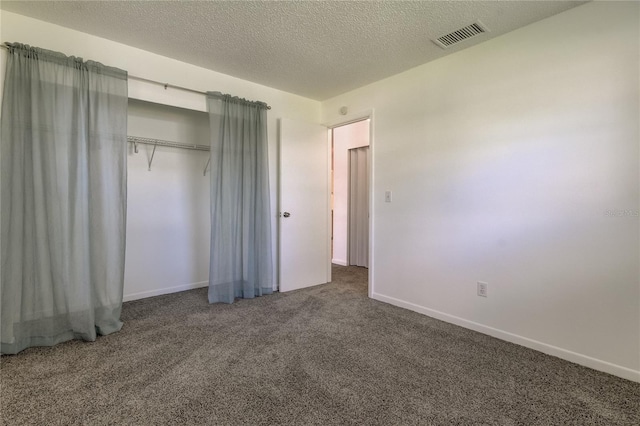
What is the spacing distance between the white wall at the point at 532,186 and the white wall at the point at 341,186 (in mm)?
2073

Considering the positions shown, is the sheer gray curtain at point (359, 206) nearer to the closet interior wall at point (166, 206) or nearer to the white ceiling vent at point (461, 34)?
the closet interior wall at point (166, 206)

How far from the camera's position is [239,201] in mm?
3184

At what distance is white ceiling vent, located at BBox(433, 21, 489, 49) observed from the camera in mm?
2244

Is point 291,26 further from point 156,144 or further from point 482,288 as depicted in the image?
point 482,288

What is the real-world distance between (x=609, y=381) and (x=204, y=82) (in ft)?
12.8

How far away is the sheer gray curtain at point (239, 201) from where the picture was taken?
10.0 ft

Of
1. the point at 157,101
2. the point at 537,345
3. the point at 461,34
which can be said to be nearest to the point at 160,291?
the point at 157,101

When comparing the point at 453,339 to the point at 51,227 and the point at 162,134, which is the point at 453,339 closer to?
the point at 51,227

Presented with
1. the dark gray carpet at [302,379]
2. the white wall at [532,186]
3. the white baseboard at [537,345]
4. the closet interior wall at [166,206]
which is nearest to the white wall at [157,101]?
the closet interior wall at [166,206]

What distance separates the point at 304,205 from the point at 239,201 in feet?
2.76

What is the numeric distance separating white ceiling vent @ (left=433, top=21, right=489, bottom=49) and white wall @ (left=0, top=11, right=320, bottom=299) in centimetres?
183

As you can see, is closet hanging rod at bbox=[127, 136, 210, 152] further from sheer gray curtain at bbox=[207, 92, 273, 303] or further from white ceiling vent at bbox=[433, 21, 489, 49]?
white ceiling vent at bbox=[433, 21, 489, 49]

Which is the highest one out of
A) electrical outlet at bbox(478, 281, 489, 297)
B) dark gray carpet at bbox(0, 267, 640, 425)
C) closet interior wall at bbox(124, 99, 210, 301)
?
closet interior wall at bbox(124, 99, 210, 301)

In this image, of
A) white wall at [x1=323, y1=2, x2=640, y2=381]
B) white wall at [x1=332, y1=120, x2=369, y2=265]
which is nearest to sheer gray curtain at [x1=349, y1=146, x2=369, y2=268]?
white wall at [x1=332, y1=120, x2=369, y2=265]
